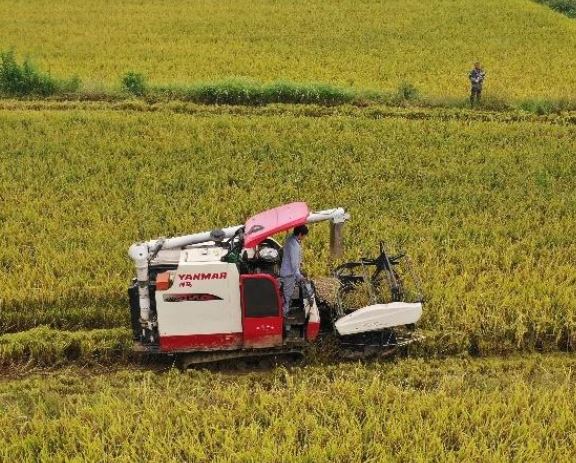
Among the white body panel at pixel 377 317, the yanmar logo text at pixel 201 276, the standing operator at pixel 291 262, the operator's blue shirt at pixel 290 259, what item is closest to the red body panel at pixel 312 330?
the white body panel at pixel 377 317

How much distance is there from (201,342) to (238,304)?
0.63m

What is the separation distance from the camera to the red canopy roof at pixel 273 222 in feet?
22.0

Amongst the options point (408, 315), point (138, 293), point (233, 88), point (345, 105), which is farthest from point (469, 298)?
point (233, 88)

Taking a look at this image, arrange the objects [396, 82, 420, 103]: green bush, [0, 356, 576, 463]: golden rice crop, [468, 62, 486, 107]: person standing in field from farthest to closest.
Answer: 1. [396, 82, 420, 103]: green bush
2. [468, 62, 486, 107]: person standing in field
3. [0, 356, 576, 463]: golden rice crop

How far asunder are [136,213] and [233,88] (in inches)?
300

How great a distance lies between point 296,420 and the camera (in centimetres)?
592

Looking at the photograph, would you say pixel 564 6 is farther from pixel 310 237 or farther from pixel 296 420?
pixel 296 420

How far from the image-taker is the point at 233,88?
17109mm

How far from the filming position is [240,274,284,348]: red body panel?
693 centimetres

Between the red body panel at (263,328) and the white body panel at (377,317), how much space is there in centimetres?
68

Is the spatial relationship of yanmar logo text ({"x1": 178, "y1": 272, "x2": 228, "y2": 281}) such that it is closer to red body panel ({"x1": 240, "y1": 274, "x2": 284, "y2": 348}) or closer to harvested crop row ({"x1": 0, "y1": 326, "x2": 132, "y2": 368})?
red body panel ({"x1": 240, "y1": 274, "x2": 284, "y2": 348})

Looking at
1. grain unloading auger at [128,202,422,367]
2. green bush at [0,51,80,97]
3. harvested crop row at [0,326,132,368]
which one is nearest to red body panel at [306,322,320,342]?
grain unloading auger at [128,202,422,367]

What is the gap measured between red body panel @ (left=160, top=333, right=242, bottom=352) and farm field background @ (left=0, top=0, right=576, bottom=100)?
12.9 m

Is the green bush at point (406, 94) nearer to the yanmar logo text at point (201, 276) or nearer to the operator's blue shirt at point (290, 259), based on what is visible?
the operator's blue shirt at point (290, 259)
